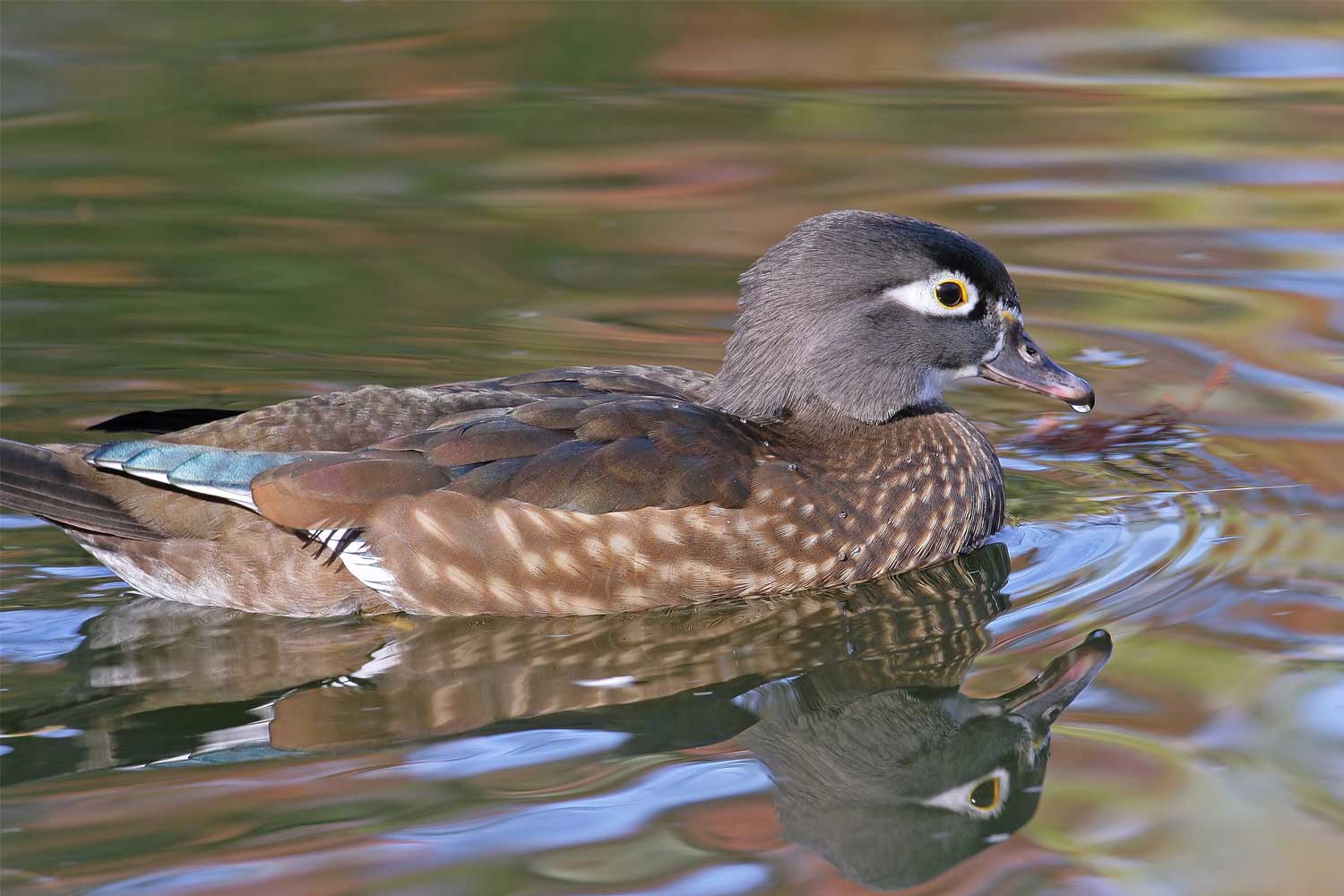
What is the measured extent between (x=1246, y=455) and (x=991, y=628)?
178cm

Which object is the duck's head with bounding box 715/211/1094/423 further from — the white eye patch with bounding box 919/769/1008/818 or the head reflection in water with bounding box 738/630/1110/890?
the white eye patch with bounding box 919/769/1008/818

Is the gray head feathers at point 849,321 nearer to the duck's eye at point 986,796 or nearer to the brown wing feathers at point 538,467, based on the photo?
the brown wing feathers at point 538,467

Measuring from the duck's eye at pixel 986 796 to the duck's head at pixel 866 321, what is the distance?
5.95 feet

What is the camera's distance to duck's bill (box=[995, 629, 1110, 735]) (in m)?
4.73

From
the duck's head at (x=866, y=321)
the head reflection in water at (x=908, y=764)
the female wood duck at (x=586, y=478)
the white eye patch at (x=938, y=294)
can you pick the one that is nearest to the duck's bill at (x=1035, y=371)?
the duck's head at (x=866, y=321)

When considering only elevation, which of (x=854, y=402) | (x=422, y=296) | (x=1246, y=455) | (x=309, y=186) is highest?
(x=309, y=186)

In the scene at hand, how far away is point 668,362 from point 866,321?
1.95m

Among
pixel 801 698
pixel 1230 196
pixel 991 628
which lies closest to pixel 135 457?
pixel 801 698

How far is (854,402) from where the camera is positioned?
19.5 ft

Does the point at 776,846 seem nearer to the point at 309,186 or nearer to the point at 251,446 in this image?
the point at 251,446

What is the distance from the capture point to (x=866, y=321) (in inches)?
228

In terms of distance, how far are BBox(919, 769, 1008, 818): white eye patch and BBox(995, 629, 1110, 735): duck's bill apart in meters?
0.29

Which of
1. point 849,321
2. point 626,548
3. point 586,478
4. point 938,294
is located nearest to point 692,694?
point 626,548

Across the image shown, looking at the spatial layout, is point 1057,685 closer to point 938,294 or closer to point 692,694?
point 692,694
